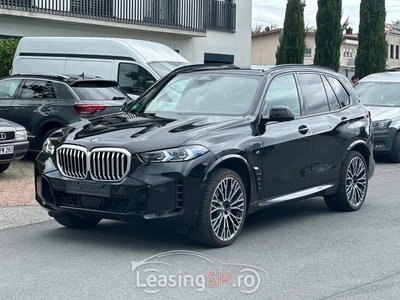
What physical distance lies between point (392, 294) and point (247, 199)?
2116 mm

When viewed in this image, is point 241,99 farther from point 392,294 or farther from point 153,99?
point 392,294

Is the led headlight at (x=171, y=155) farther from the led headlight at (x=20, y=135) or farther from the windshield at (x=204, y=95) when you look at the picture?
the led headlight at (x=20, y=135)

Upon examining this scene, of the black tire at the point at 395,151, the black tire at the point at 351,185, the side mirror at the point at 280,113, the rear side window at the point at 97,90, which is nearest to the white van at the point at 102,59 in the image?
the rear side window at the point at 97,90

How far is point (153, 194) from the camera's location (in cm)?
695

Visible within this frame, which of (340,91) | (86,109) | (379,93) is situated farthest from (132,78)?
(340,91)

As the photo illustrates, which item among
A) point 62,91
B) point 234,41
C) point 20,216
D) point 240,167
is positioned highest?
point 234,41

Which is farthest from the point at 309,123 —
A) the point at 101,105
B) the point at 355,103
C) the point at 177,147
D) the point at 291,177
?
the point at 101,105

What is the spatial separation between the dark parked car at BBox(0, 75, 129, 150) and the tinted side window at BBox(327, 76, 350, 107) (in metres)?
4.94

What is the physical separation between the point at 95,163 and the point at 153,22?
19.1m

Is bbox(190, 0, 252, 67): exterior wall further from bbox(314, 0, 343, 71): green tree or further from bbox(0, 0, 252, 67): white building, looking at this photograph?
bbox(314, 0, 343, 71): green tree

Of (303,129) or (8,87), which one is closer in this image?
(303,129)

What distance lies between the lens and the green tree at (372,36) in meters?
31.5

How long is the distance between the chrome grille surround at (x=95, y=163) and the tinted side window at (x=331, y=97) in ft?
11.1

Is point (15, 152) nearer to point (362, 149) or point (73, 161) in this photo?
point (73, 161)
